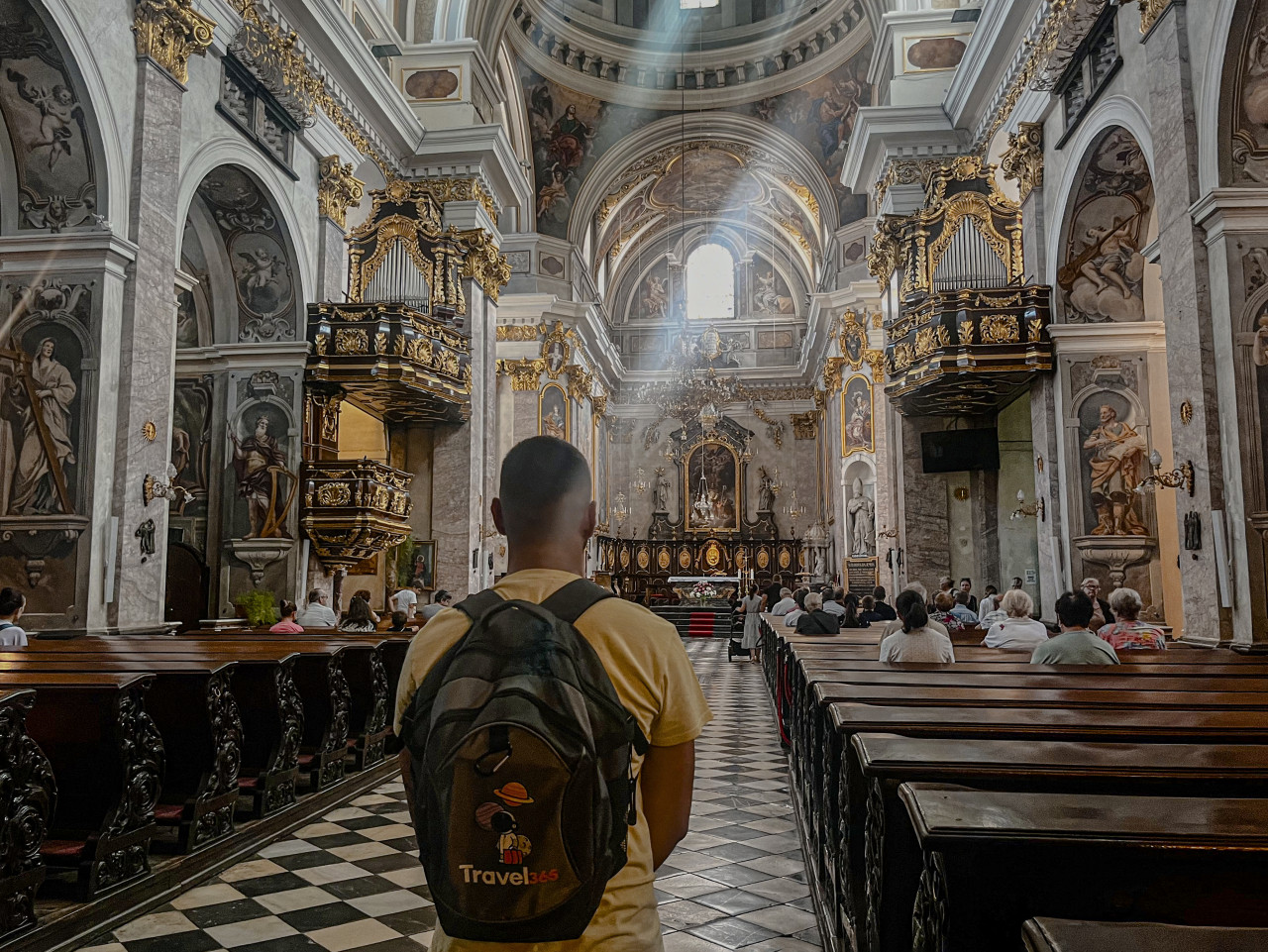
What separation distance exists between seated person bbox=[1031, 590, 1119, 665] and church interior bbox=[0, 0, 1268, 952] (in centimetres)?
7

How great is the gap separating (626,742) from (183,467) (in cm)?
1143

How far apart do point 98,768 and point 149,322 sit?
502 cm

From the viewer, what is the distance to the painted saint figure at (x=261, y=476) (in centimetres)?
1115

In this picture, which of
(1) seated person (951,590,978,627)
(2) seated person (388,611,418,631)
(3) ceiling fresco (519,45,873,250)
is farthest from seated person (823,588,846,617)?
(3) ceiling fresco (519,45,873,250)

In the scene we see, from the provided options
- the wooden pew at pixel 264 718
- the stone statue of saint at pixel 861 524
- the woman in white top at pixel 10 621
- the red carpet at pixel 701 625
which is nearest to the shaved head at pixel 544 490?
the wooden pew at pixel 264 718

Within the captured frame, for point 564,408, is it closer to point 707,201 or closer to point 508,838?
point 707,201

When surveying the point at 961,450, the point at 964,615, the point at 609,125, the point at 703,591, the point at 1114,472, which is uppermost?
the point at 609,125

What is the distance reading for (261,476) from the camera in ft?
37.0

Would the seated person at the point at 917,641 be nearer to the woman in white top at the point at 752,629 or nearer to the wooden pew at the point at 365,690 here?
the wooden pew at the point at 365,690

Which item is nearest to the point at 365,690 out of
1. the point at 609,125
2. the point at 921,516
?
the point at 921,516

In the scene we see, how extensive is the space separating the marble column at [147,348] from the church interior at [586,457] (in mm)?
46

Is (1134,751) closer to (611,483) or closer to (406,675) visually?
(406,675)

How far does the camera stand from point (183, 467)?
11523 mm

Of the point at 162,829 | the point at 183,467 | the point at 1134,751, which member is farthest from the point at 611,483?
the point at 1134,751
